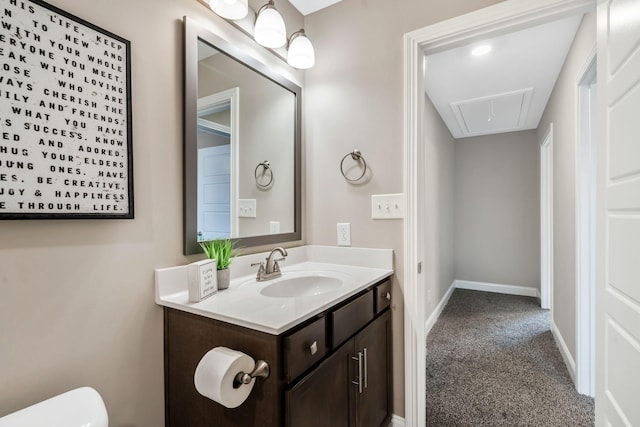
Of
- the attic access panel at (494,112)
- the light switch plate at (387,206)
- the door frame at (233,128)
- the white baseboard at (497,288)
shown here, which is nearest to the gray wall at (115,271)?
Result: the door frame at (233,128)

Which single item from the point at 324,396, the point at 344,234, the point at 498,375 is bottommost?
the point at 498,375

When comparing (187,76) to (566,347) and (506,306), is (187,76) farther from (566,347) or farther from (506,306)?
(506,306)

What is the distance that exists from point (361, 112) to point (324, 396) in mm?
Answer: 1367

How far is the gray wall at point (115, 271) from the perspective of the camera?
2.66 feet

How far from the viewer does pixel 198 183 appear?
125 cm

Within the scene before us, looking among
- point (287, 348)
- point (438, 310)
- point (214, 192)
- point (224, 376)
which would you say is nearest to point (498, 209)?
point (438, 310)

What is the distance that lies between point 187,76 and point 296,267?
1.05m

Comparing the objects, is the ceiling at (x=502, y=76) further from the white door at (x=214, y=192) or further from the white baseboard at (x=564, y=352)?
the white baseboard at (x=564, y=352)

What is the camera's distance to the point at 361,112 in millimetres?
1700

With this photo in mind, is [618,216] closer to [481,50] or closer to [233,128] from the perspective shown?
[233,128]

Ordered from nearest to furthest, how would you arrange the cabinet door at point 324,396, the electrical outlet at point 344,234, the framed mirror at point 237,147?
the cabinet door at point 324,396
the framed mirror at point 237,147
the electrical outlet at point 344,234

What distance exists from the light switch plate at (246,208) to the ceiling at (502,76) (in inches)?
63.2

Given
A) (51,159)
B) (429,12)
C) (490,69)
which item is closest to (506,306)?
(490,69)

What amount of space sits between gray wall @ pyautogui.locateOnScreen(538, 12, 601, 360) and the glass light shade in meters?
1.66
